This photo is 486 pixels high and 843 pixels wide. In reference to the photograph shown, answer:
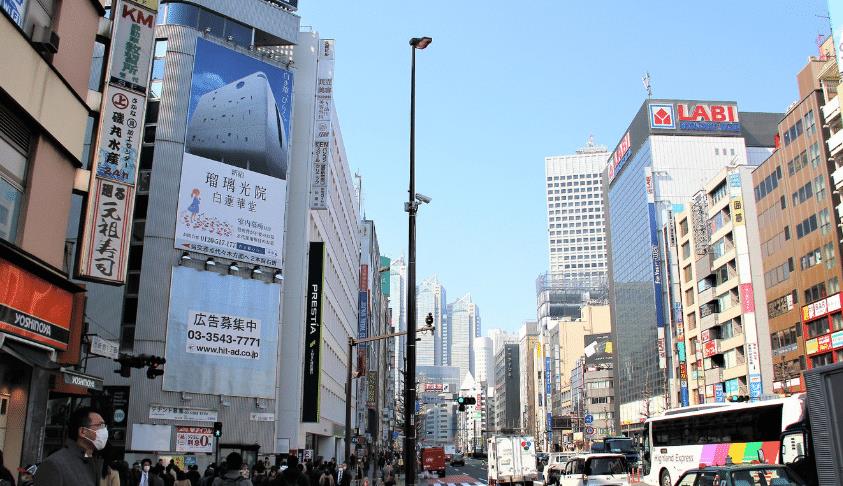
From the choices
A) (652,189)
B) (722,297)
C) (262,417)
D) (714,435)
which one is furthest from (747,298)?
(262,417)

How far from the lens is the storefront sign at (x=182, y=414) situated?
39.7 m

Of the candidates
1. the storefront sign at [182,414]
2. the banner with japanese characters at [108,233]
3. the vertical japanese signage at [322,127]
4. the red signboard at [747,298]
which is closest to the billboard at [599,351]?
the red signboard at [747,298]

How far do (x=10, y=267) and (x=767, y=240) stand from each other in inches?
2526

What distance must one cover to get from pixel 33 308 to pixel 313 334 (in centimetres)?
3498

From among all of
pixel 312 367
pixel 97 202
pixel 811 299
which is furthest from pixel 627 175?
pixel 97 202

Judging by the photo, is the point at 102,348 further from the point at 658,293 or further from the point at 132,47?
the point at 658,293

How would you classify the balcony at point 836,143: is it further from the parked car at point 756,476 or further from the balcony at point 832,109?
the parked car at point 756,476

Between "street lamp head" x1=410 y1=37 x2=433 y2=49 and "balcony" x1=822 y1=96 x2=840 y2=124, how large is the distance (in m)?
45.4

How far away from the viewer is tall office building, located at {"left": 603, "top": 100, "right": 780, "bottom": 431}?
105 meters

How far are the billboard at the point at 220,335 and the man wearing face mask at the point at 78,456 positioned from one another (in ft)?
118

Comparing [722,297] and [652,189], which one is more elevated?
[652,189]

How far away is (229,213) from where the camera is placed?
140ft

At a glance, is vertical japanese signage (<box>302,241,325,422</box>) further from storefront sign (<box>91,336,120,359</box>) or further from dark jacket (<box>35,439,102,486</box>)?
dark jacket (<box>35,439,102,486</box>)

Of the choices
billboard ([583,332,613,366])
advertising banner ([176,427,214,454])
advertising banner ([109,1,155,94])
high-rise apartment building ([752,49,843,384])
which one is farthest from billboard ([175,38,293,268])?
billboard ([583,332,613,366])
